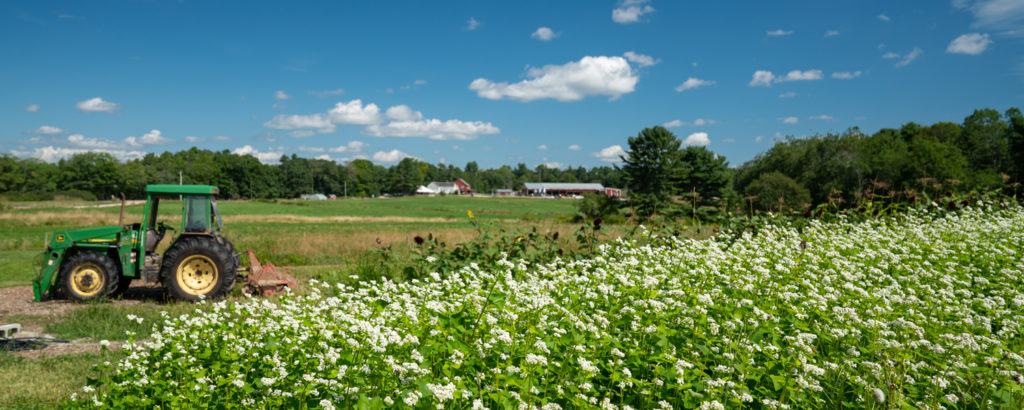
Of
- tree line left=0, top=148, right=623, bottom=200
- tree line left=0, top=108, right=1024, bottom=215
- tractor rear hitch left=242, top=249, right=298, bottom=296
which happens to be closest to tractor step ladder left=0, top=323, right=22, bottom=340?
tractor rear hitch left=242, top=249, right=298, bottom=296

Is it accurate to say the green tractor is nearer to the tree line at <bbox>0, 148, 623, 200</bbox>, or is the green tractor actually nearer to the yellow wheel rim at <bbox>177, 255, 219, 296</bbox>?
the yellow wheel rim at <bbox>177, 255, 219, 296</bbox>

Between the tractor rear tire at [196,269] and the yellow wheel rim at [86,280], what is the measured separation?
3.77 feet

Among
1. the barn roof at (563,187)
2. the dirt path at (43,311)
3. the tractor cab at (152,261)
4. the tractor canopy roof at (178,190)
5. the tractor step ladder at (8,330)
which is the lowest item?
the dirt path at (43,311)

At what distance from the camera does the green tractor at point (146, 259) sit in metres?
9.44

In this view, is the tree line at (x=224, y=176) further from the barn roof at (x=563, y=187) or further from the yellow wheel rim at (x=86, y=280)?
the yellow wheel rim at (x=86, y=280)

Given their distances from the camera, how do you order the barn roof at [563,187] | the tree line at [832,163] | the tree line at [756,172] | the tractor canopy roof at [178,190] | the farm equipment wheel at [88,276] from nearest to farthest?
the farm equipment wheel at [88,276] < the tractor canopy roof at [178,190] < the tree line at [756,172] < the tree line at [832,163] < the barn roof at [563,187]

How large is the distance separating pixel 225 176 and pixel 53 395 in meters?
118

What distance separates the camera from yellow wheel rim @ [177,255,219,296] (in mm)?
9562

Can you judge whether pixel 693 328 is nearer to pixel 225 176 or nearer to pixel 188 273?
pixel 188 273

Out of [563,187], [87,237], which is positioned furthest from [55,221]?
[563,187]

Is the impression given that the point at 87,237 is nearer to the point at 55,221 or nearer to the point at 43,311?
the point at 43,311

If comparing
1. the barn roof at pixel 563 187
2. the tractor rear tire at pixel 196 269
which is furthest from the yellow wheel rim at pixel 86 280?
the barn roof at pixel 563 187

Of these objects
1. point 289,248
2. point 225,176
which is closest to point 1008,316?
point 289,248

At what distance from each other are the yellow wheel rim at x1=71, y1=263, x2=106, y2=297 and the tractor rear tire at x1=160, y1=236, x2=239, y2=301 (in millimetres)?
1150
